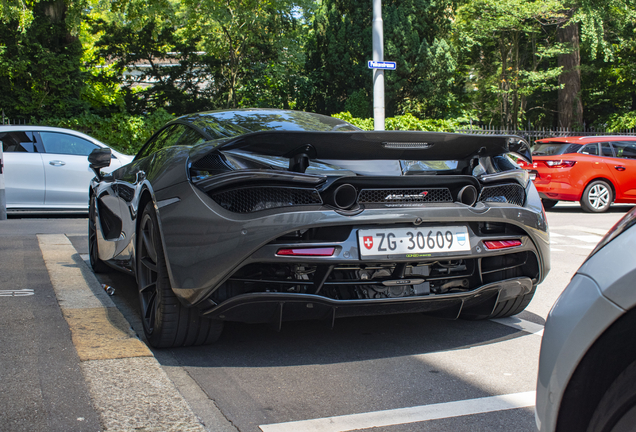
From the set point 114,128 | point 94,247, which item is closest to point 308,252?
point 94,247

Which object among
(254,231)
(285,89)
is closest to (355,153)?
(254,231)

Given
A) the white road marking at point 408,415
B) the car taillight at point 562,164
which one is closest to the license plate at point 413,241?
the white road marking at point 408,415

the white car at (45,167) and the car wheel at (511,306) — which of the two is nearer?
the car wheel at (511,306)

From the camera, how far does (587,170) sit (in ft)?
40.3

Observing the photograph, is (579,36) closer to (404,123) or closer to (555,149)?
(404,123)

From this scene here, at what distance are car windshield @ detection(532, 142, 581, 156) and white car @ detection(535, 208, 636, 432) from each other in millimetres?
11472

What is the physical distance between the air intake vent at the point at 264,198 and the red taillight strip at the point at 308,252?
0.21 metres

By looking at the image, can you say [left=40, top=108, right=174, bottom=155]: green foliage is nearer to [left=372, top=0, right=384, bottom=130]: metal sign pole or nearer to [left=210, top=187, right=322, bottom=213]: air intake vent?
[left=372, top=0, right=384, bottom=130]: metal sign pole

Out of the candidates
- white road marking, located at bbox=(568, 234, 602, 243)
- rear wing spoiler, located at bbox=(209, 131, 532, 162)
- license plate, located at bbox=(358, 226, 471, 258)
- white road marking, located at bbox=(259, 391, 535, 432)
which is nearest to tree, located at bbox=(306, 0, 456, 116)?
white road marking, located at bbox=(568, 234, 602, 243)

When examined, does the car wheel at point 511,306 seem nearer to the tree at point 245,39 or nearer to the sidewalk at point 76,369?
the sidewalk at point 76,369

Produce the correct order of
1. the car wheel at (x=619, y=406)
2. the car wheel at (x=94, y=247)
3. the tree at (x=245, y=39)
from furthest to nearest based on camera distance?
the tree at (x=245, y=39) → the car wheel at (x=94, y=247) → the car wheel at (x=619, y=406)

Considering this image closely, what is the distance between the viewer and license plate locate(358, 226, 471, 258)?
3.02 metres

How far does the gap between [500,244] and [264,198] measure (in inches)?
49.6

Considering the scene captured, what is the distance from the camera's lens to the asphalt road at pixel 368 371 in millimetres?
2631
